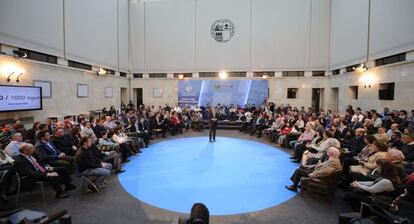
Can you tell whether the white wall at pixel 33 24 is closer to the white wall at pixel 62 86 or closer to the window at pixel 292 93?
the white wall at pixel 62 86

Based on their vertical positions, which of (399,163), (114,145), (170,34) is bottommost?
(114,145)

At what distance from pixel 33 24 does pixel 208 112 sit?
8.60 meters

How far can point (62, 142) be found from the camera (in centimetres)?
554

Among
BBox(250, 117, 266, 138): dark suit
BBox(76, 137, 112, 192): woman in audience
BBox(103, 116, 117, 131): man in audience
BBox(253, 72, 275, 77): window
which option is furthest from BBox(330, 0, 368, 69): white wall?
BBox(76, 137, 112, 192): woman in audience

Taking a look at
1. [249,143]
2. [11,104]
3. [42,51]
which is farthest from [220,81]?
[11,104]

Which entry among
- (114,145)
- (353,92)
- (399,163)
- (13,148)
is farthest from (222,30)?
A: (399,163)

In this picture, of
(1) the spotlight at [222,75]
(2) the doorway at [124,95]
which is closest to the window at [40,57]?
(2) the doorway at [124,95]

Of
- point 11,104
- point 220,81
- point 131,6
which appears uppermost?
point 131,6

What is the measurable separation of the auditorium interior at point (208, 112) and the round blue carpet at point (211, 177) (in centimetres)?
5

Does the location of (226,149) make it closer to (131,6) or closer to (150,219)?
(150,219)

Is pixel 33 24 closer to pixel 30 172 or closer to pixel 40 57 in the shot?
pixel 40 57

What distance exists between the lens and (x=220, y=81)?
15.8 meters

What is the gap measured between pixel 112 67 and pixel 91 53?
89.6 inches

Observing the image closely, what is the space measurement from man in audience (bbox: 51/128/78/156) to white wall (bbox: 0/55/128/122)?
3793mm
